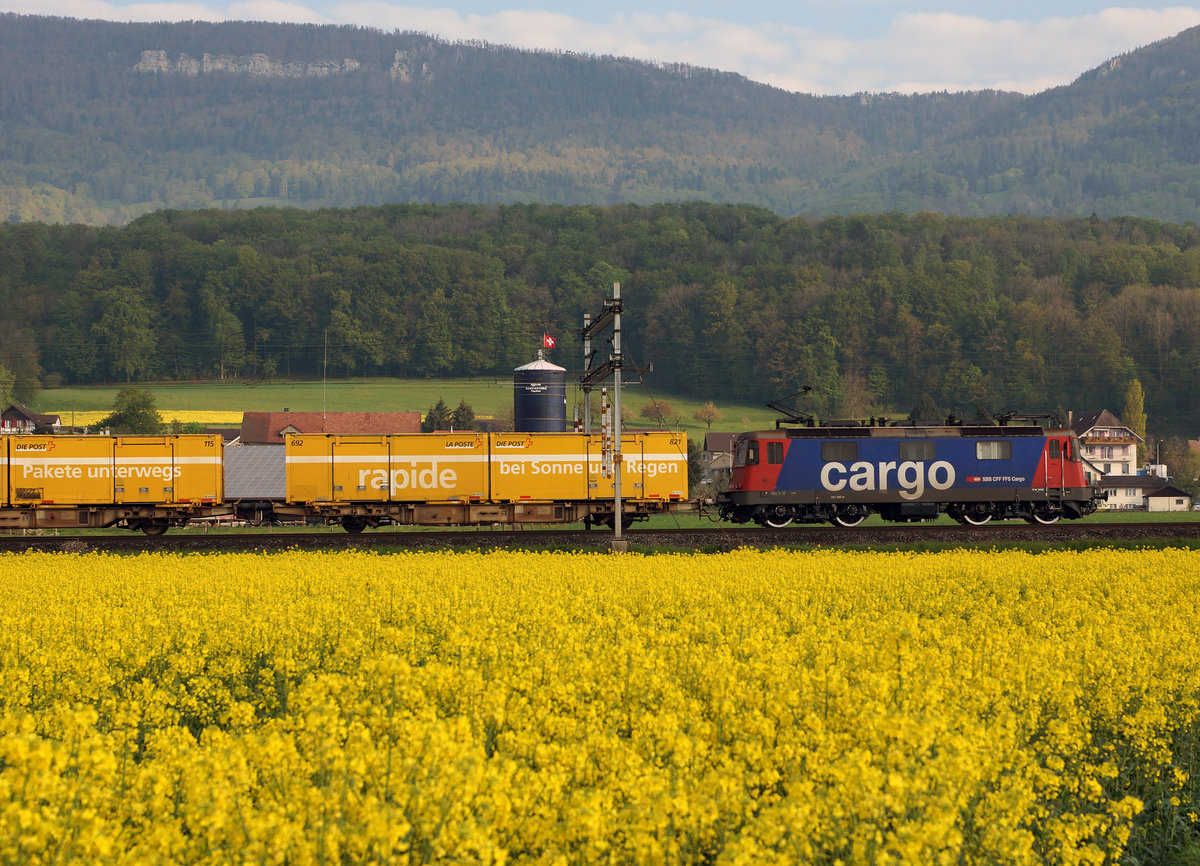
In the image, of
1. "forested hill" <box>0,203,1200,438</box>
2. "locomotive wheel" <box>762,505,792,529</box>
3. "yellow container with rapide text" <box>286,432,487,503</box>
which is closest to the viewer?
"yellow container with rapide text" <box>286,432,487,503</box>

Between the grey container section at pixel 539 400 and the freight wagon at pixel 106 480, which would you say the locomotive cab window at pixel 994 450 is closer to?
the grey container section at pixel 539 400

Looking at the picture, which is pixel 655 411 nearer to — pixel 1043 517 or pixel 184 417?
pixel 184 417

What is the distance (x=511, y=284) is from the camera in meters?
140

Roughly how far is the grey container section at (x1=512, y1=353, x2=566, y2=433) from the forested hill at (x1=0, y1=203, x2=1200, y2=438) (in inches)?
2224

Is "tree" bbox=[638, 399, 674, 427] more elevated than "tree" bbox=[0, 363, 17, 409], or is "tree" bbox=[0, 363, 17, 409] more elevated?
"tree" bbox=[0, 363, 17, 409]

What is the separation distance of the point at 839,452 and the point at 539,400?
26.1m

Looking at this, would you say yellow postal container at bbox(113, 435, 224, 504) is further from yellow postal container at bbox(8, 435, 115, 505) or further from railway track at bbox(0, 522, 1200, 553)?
railway track at bbox(0, 522, 1200, 553)

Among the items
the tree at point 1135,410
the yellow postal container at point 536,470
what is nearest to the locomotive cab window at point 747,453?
the yellow postal container at point 536,470

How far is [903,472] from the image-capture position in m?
35.6

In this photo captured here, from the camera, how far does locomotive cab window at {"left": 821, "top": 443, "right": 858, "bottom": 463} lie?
3525 cm

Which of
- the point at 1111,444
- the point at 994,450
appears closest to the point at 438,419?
the point at 994,450

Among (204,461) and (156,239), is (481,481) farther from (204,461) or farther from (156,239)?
(156,239)

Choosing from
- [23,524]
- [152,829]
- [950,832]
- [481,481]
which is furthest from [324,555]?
[950,832]

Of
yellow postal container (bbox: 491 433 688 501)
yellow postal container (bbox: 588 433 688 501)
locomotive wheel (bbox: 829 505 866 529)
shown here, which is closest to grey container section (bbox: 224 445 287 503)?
yellow postal container (bbox: 491 433 688 501)
